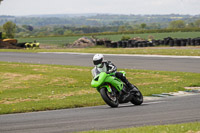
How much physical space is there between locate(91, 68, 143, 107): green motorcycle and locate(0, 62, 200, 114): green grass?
1.36 m

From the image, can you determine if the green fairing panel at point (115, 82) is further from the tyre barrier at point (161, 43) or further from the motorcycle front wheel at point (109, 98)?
the tyre barrier at point (161, 43)

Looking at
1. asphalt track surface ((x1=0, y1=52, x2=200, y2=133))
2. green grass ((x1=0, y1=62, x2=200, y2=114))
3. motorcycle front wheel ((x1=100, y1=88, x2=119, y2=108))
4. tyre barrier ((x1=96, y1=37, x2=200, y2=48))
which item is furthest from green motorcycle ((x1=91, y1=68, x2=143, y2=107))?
tyre barrier ((x1=96, y1=37, x2=200, y2=48))

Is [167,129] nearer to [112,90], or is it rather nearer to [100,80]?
[100,80]

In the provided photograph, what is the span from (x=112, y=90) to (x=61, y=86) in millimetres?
7358

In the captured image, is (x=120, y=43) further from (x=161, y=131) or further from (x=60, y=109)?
(x=161, y=131)

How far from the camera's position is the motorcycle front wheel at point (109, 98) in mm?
13012

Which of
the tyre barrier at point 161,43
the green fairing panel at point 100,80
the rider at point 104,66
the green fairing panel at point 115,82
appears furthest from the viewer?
the tyre barrier at point 161,43

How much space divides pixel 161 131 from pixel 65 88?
1117 cm

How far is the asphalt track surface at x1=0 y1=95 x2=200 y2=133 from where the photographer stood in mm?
10070

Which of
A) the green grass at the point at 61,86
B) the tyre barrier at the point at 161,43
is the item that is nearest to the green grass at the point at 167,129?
the green grass at the point at 61,86

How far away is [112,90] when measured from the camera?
13.4 metres

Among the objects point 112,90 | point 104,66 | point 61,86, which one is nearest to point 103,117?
point 112,90

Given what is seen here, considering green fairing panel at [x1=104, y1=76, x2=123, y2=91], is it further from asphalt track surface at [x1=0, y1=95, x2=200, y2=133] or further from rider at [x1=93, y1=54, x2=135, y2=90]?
asphalt track surface at [x1=0, y1=95, x2=200, y2=133]

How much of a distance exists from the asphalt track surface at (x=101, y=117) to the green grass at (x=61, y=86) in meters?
1.53
